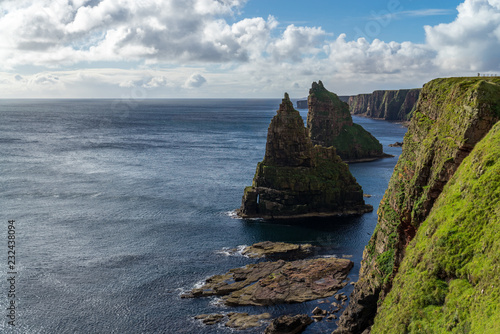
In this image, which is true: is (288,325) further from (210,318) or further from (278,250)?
(278,250)

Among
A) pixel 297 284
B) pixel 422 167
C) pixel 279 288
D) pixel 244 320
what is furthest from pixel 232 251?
pixel 422 167

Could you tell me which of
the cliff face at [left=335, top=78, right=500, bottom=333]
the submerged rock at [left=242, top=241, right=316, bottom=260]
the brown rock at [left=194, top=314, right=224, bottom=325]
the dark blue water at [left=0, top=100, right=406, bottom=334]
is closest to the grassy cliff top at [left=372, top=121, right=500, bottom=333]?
the cliff face at [left=335, top=78, right=500, bottom=333]

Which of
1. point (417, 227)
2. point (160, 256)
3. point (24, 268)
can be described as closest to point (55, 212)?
point (24, 268)

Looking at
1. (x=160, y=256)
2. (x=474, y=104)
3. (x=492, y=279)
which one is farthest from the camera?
(x=160, y=256)

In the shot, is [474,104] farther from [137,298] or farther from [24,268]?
[24,268]

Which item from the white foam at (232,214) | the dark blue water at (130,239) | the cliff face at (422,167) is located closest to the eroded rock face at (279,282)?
the dark blue water at (130,239)

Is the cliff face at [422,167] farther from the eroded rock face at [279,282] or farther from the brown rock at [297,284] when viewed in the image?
the eroded rock face at [279,282]

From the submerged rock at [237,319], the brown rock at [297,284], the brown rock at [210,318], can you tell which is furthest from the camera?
the brown rock at [297,284]
